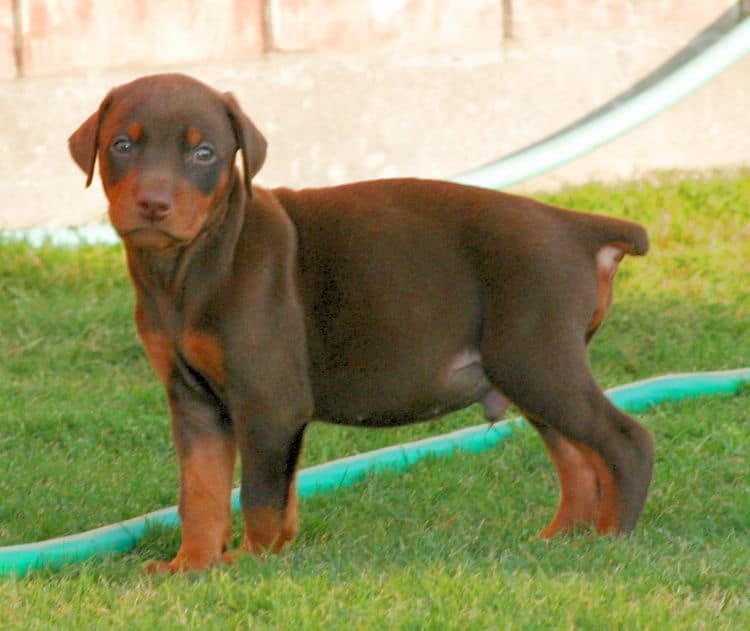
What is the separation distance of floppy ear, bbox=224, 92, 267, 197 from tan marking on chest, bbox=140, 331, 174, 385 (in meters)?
0.54

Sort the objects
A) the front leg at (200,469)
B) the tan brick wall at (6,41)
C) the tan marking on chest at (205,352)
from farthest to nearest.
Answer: the tan brick wall at (6,41) → the front leg at (200,469) → the tan marking on chest at (205,352)

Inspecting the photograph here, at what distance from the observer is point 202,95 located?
514cm

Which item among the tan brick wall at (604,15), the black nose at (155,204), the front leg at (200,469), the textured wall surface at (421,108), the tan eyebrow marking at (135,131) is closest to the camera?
the black nose at (155,204)

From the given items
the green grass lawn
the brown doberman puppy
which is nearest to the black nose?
the brown doberman puppy

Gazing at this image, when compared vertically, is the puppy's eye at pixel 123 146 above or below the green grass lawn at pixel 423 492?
above

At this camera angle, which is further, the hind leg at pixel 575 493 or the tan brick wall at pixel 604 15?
the tan brick wall at pixel 604 15

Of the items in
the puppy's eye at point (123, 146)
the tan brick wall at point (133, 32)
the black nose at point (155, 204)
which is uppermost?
the puppy's eye at point (123, 146)

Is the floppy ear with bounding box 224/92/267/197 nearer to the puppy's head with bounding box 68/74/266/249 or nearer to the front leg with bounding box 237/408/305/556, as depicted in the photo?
the puppy's head with bounding box 68/74/266/249

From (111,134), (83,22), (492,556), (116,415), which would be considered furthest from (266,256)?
(83,22)

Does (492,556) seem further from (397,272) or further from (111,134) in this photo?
(111,134)

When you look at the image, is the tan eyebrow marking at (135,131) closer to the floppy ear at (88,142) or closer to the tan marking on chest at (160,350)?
the floppy ear at (88,142)

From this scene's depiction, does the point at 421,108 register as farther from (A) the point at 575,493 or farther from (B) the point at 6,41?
(A) the point at 575,493

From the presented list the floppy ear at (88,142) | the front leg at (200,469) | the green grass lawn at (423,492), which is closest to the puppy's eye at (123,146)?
the floppy ear at (88,142)

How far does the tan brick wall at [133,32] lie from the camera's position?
29.9ft
